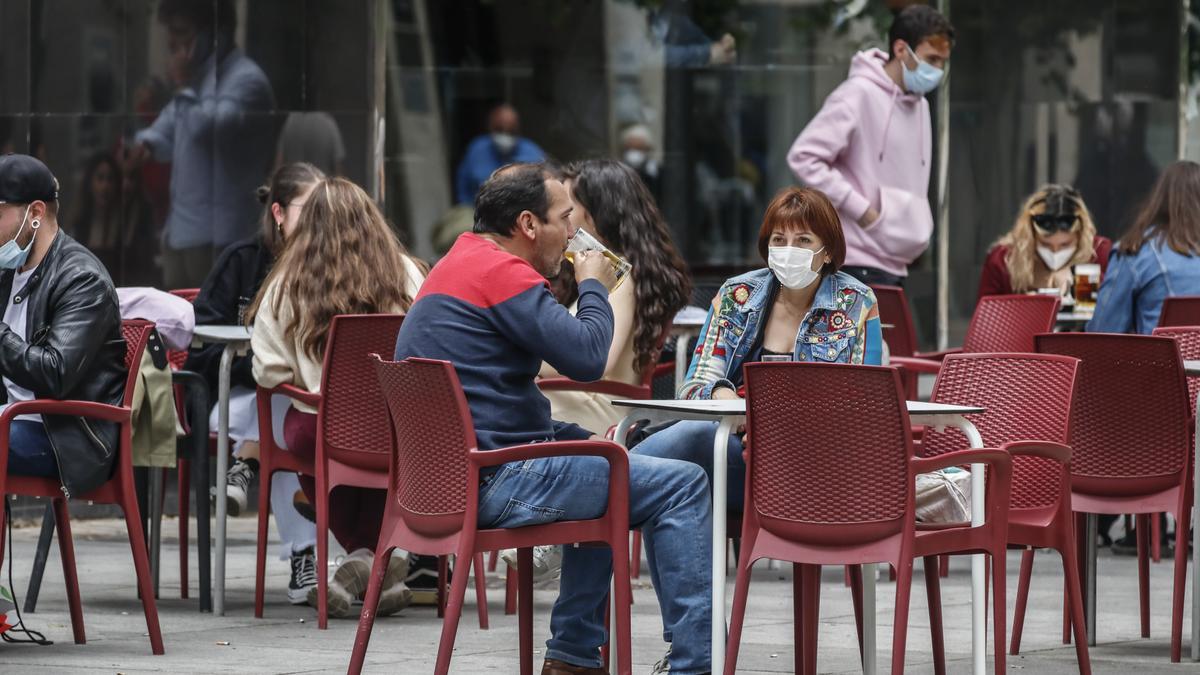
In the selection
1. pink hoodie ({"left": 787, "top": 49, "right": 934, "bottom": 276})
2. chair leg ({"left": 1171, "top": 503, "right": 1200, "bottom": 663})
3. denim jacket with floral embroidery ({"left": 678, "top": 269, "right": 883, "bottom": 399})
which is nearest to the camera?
denim jacket with floral embroidery ({"left": 678, "top": 269, "right": 883, "bottom": 399})

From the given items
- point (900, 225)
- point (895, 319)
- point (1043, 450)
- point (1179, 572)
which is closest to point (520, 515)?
point (1043, 450)

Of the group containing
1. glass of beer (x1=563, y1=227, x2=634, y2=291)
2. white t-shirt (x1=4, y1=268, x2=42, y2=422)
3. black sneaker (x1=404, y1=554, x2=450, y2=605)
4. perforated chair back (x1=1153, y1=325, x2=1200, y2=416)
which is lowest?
black sneaker (x1=404, y1=554, x2=450, y2=605)

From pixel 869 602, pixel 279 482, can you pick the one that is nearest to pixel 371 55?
pixel 279 482

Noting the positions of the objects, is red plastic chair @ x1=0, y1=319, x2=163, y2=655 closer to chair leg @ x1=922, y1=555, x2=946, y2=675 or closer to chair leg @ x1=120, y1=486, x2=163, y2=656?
chair leg @ x1=120, y1=486, x2=163, y2=656

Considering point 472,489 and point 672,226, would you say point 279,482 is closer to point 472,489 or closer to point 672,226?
point 472,489

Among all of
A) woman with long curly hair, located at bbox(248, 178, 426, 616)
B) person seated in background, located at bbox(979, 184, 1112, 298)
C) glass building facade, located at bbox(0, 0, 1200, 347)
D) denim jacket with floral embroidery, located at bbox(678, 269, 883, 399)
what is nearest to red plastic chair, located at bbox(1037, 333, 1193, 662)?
denim jacket with floral embroidery, located at bbox(678, 269, 883, 399)

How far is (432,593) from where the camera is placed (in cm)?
776

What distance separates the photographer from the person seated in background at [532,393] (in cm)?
532

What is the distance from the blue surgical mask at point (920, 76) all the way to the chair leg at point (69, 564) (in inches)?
175

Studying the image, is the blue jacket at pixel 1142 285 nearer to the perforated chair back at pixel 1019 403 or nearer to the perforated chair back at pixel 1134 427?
the perforated chair back at pixel 1134 427

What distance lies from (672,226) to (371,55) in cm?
276

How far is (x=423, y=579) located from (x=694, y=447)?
2023 mm

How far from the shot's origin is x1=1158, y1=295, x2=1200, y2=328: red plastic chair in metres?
8.37

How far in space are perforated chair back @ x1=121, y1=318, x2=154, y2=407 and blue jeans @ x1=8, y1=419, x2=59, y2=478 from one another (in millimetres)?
269
